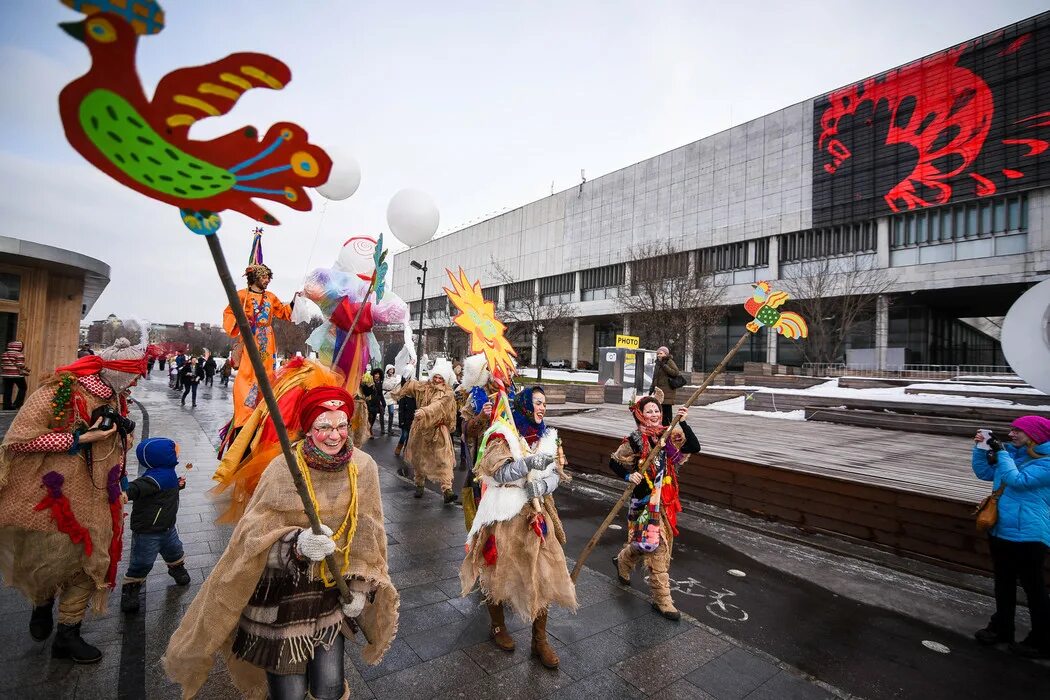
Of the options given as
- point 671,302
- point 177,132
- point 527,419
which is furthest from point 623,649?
point 671,302

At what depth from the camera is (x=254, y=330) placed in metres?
5.04

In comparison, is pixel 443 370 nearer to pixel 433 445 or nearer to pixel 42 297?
pixel 433 445

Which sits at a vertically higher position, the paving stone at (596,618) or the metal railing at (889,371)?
the metal railing at (889,371)

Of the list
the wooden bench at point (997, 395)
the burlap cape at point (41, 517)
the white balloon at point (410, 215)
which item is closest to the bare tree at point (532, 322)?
the wooden bench at point (997, 395)

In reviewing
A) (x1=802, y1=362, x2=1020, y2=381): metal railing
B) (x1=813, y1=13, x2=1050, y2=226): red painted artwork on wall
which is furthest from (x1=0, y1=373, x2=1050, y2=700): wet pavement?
(x1=813, y1=13, x2=1050, y2=226): red painted artwork on wall

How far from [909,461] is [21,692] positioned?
11.0 meters

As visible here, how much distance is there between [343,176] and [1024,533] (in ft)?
21.0

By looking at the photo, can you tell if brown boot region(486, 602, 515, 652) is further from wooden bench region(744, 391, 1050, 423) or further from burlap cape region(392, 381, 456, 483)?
wooden bench region(744, 391, 1050, 423)

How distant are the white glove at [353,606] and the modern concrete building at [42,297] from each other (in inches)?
625

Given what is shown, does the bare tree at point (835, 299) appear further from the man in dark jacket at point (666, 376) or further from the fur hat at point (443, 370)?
the fur hat at point (443, 370)

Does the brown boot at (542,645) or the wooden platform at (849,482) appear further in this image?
the wooden platform at (849,482)

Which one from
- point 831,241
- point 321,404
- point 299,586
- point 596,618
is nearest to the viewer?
point 299,586

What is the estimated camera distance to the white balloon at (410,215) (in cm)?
557

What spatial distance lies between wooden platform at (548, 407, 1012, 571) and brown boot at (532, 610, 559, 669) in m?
4.34
